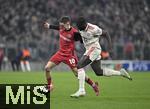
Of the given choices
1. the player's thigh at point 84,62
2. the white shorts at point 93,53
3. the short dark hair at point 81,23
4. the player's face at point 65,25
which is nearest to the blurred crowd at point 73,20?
the player's face at point 65,25

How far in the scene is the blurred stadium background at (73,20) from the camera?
41.2 metres

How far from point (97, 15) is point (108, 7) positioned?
199 centimetres

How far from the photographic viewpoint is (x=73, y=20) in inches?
1704

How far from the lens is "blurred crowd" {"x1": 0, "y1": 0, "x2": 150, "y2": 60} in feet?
136

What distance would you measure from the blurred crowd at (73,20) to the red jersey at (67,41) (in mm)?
21213

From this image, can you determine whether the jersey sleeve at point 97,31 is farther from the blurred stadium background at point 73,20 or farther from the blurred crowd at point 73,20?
the blurred crowd at point 73,20

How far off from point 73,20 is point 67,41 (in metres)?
24.7

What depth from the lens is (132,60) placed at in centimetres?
4222

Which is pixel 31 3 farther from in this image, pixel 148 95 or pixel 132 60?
pixel 148 95

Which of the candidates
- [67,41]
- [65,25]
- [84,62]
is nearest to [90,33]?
[84,62]

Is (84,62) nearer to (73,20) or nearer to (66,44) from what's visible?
(66,44)

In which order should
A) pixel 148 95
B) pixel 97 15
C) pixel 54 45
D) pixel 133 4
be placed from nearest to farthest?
pixel 148 95
pixel 54 45
pixel 97 15
pixel 133 4

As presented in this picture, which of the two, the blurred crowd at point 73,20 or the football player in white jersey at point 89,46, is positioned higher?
the blurred crowd at point 73,20

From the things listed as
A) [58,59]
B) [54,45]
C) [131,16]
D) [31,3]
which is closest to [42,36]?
[54,45]
